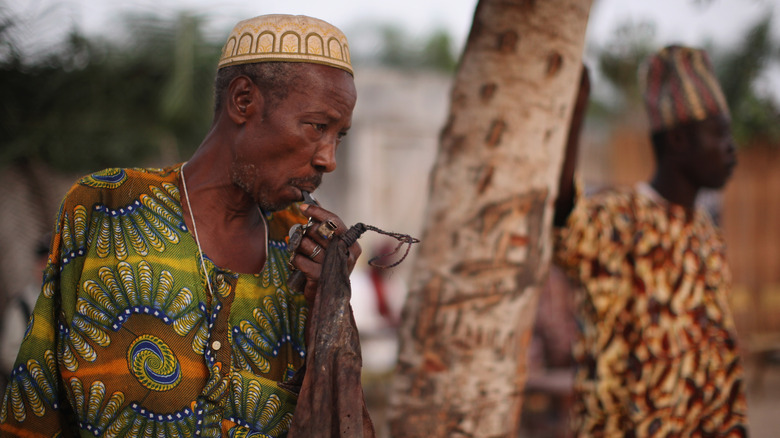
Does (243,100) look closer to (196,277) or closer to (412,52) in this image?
(196,277)

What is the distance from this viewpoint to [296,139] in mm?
1696

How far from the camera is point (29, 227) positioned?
17.8ft

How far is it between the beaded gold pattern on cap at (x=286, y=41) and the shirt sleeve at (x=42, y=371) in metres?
0.60

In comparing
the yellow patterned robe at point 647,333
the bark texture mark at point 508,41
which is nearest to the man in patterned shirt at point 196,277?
the bark texture mark at point 508,41

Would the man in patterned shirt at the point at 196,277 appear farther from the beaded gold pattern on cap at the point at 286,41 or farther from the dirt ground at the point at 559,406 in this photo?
the dirt ground at the point at 559,406

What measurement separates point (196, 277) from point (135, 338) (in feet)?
0.68

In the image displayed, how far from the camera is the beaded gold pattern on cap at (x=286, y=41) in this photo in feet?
5.56

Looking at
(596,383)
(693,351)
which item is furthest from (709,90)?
(596,383)

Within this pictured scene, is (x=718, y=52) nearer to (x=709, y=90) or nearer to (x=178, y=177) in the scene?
(x=709, y=90)

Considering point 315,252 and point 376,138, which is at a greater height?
point 376,138

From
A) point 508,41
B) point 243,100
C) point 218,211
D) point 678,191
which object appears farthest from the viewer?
point 678,191

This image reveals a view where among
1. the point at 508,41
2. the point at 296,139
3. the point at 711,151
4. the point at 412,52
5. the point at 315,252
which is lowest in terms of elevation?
the point at 315,252

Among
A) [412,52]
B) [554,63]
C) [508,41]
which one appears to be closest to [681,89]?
[554,63]

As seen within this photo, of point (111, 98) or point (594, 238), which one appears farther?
point (111, 98)
